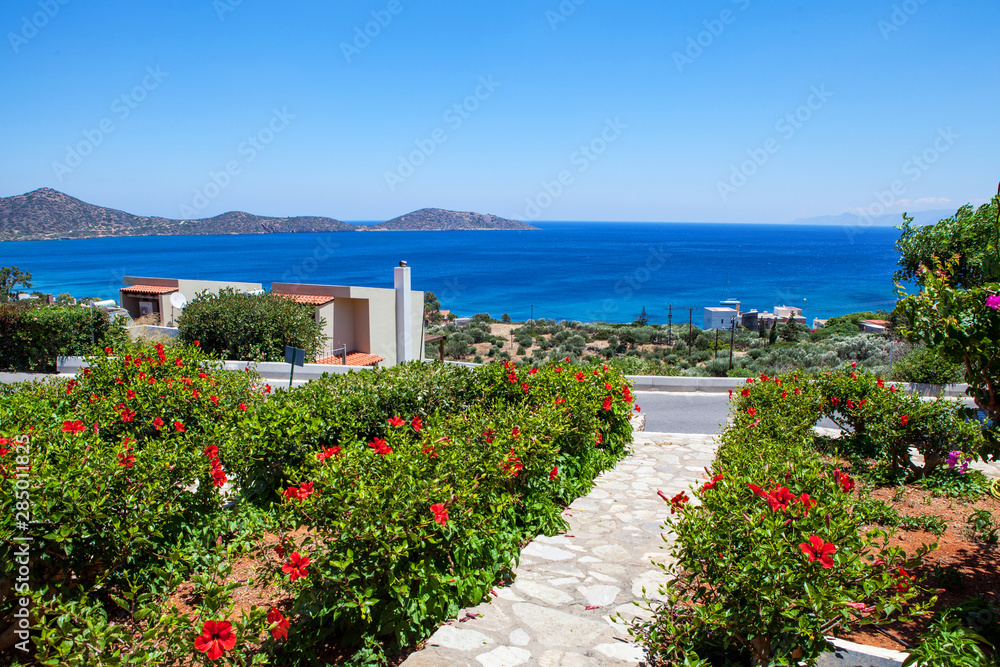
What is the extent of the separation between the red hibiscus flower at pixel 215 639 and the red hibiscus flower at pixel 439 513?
3.18 ft

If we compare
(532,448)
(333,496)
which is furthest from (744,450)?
(333,496)

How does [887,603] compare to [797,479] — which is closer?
[887,603]

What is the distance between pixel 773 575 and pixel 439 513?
149 cm

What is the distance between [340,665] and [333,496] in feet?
2.49

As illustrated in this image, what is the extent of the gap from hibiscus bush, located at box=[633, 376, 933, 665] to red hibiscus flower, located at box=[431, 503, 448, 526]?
43.4 inches

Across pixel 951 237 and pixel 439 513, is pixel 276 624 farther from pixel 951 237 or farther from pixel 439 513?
pixel 951 237

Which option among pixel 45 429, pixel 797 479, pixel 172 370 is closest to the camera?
pixel 797 479

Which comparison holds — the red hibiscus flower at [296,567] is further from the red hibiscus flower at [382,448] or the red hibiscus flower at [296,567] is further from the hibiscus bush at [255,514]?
the red hibiscus flower at [382,448]

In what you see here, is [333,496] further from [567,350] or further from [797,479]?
[567,350]

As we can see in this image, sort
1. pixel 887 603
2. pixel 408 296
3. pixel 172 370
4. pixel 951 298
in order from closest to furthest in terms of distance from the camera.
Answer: pixel 887 603
pixel 951 298
pixel 172 370
pixel 408 296

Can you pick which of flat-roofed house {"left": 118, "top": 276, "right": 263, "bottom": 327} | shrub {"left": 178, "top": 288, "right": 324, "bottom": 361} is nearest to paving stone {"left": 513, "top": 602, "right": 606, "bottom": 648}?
shrub {"left": 178, "top": 288, "right": 324, "bottom": 361}

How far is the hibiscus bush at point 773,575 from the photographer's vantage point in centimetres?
224

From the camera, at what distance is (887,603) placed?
2.15 metres

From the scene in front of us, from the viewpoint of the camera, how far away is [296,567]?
2.54 meters
